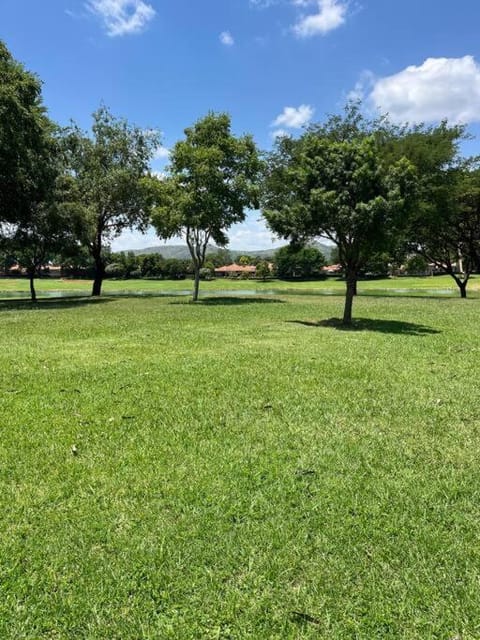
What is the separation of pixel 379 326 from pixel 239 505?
10382 millimetres

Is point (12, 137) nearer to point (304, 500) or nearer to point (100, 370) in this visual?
point (100, 370)

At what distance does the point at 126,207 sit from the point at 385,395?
89.8ft

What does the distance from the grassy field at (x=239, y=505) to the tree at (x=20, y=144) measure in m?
15.8

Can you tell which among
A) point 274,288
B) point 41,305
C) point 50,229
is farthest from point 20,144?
point 274,288

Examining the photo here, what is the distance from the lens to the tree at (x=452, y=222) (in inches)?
1048

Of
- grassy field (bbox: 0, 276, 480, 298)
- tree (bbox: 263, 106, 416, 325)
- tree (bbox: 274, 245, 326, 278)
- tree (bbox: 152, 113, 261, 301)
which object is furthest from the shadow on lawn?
tree (bbox: 274, 245, 326, 278)

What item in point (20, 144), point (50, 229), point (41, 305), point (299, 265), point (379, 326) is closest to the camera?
point (379, 326)

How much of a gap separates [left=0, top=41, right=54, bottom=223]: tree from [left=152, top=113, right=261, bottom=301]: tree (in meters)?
5.66

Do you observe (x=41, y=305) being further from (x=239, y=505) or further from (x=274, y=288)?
(x=274, y=288)

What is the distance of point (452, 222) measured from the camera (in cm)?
2992

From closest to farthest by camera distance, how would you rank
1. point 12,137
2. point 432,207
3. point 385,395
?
1. point 385,395
2. point 12,137
3. point 432,207

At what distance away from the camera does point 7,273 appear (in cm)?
8700

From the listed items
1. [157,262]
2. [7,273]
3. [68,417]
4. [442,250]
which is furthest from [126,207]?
[7,273]

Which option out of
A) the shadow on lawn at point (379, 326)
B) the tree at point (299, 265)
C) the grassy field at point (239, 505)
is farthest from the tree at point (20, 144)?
the tree at point (299, 265)
